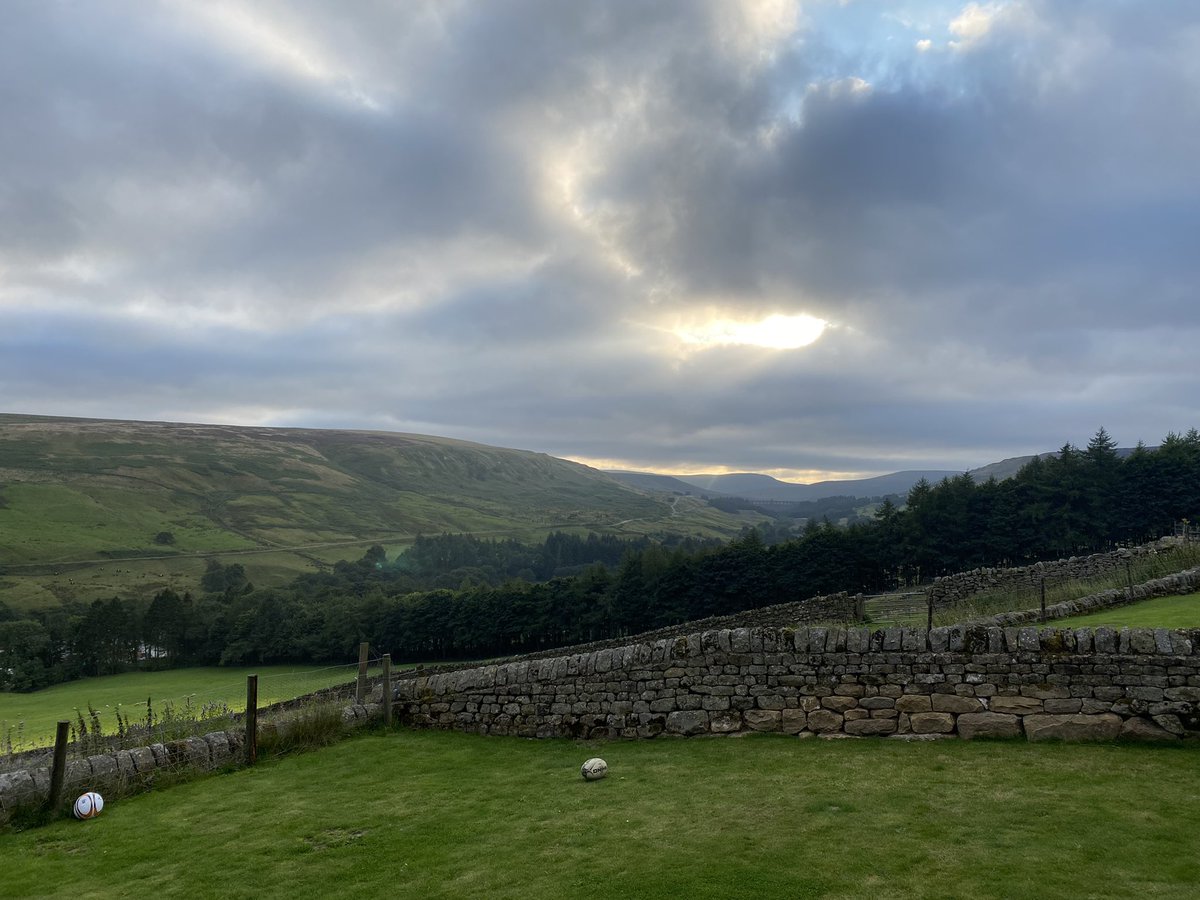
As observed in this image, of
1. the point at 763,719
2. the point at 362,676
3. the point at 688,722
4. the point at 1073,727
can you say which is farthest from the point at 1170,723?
the point at 362,676

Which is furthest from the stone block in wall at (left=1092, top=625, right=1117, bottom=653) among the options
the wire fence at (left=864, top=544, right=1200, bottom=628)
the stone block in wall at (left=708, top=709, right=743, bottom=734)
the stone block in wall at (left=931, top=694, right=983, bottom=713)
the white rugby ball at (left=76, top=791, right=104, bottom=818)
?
the white rugby ball at (left=76, top=791, right=104, bottom=818)

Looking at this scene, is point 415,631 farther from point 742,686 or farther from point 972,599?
point 742,686

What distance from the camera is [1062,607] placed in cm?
1562

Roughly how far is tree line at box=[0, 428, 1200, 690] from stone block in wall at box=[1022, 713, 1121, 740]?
1633 inches

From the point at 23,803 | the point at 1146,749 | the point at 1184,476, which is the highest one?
the point at 1184,476

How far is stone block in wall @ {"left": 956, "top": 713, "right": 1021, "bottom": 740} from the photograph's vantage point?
8273 millimetres

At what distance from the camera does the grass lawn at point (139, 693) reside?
80.2ft

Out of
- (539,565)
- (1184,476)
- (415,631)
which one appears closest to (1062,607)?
(1184,476)

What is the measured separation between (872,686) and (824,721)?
0.86 meters

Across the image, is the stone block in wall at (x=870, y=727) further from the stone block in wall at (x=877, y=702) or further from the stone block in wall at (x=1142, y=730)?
the stone block in wall at (x=1142, y=730)

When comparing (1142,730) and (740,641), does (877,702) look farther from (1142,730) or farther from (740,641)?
(1142,730)

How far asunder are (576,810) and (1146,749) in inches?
265

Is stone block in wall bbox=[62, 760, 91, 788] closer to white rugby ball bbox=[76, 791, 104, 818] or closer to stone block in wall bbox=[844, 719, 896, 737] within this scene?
white rugby ball bbox=[76, 791, 104, 818]

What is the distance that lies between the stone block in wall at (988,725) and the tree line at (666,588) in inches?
1630
